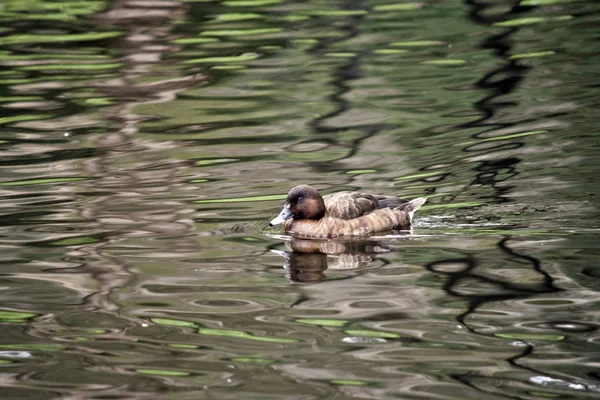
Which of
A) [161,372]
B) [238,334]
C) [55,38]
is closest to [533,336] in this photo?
[238,334]

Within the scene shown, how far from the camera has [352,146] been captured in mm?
13906

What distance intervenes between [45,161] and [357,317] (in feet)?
21.6

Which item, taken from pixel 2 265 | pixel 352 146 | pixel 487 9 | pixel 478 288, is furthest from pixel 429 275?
pixel 487 9

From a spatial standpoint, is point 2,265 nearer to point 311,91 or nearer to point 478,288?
point 478,288

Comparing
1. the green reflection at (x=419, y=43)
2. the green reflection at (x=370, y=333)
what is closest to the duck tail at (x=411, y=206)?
the green reflection at (x=370, y=333)

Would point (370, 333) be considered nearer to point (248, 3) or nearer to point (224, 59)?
point (224, 59)

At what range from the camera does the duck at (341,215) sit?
1078 centimetres

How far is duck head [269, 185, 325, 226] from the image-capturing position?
10.8m

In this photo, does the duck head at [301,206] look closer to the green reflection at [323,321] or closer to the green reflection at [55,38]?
the green reflection at [323,321]

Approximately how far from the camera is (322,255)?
10234 mm

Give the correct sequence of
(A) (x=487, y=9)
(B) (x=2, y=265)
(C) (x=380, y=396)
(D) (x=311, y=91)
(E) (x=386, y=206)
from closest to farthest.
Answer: (C) (x=380, y=396), (B) (x=2, y=265), (E) (x=386, y=206), (D) (x=311, y=91), (A) (x=487, y=9)

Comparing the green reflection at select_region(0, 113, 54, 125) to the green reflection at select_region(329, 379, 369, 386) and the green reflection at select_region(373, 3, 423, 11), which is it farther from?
the green reflection at select_region(329, 379, 369, 386)

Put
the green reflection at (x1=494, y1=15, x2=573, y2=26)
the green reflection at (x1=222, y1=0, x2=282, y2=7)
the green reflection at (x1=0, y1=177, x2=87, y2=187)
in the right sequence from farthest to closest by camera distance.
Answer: the green reflection at (x1=222, y1=0, x2=282, y2=7), the green reflection at (x1=494, y1=15, x2=573, y2=26), the green reflection at (x1=0, y1=177, x2=87, y2=187)

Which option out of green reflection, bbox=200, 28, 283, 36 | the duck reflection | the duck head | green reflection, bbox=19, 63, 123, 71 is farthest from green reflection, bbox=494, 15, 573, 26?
the duck reflection
